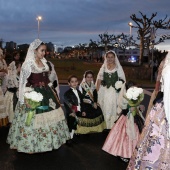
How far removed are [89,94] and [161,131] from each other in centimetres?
367

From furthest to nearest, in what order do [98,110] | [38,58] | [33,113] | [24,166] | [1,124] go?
[1,124] → [98,110] → [38,58] → [33,113] → [24,166]

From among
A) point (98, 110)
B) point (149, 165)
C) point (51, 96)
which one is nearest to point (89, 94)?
point (98, 110)

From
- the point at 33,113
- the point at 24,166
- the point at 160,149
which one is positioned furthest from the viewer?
the point at 33,113

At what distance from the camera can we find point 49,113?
5.72 metres

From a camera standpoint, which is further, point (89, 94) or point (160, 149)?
point (89, 94)

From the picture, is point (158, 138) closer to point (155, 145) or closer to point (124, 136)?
point (155, 145)

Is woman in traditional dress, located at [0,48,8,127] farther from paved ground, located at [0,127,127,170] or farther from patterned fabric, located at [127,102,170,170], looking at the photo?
patterned fabric, located at [127,102,170,170]

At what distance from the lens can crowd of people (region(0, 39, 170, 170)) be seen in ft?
12.0

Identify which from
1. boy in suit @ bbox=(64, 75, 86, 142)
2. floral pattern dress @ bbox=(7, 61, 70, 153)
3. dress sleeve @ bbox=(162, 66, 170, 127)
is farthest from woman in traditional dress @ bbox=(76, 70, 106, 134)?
dress sleeve @ bbox=(162, 66, 170, 127)

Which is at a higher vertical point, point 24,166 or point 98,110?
point 98,110

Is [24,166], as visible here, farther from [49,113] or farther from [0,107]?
[0,107]

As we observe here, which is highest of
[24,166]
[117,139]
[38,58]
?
[38,58]

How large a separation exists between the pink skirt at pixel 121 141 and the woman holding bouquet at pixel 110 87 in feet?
6.73

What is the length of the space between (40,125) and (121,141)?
1401mm
